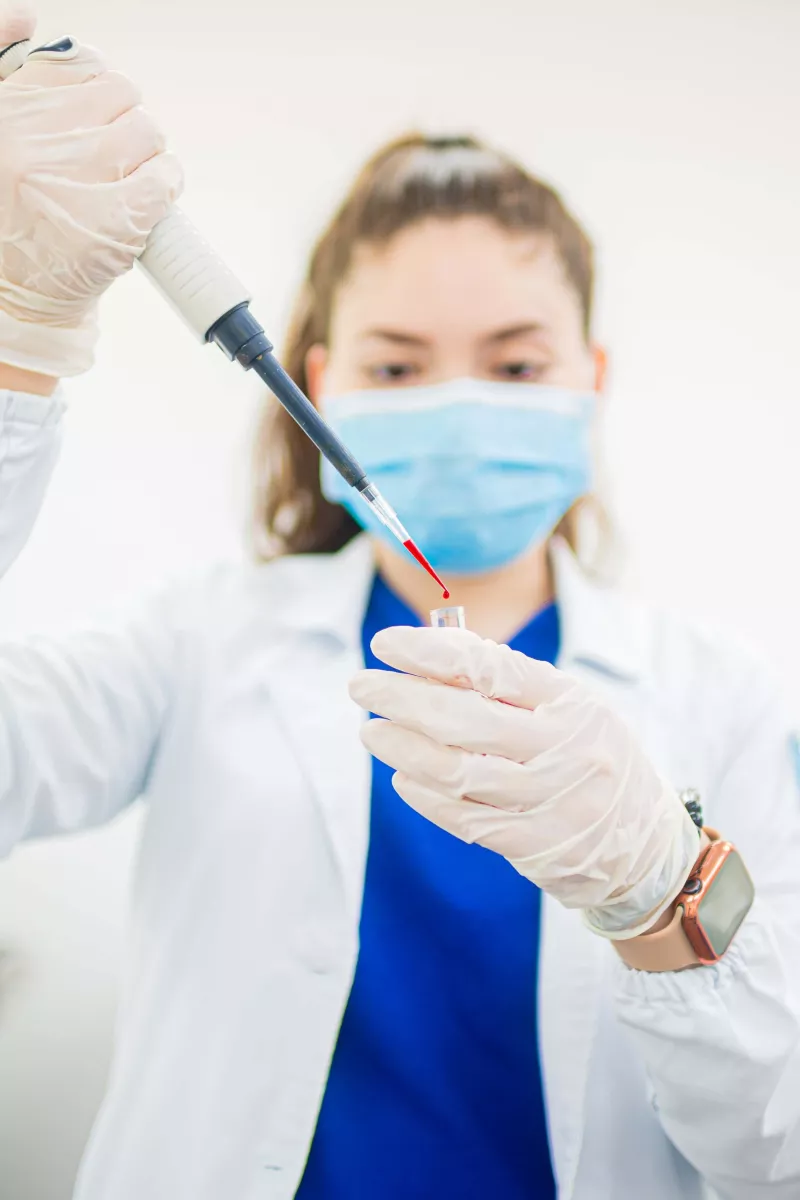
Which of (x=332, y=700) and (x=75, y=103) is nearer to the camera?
(x=75, y=103)

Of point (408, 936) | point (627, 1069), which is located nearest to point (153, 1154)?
point (408, 936)

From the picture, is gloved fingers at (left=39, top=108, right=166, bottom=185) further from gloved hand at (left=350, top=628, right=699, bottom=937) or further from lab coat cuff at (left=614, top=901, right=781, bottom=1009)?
lab coat cuff at (left=614, top=901, right=781, bottom=1009)

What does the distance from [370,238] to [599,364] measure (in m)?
0.33

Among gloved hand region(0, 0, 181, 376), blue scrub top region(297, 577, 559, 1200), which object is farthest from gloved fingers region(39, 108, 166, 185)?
blue scrub top region(297, 577, 559, 1200)

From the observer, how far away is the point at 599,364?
1113 millimetres

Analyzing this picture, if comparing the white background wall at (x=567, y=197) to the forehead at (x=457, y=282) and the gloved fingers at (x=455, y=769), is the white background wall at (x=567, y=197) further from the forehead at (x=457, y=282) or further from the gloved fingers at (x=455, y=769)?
the gloved fingers at (x=455, y=769)

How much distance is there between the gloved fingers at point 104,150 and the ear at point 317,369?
481 millimetres

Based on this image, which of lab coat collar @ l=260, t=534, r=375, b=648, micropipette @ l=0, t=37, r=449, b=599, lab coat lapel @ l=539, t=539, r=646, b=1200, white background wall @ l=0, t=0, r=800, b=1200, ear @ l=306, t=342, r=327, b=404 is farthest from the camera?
white background wall @ l=0, t=0, r=800, b=1200

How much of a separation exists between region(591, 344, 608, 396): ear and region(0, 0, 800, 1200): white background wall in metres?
0.40

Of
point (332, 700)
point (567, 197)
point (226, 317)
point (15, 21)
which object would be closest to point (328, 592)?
point (332, 700)

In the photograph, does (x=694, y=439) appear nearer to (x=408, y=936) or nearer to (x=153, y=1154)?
(x=408, y=936)

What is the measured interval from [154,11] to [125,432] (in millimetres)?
665

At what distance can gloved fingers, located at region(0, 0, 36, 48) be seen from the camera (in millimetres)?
600

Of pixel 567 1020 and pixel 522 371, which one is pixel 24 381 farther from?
pixel 567 1020
